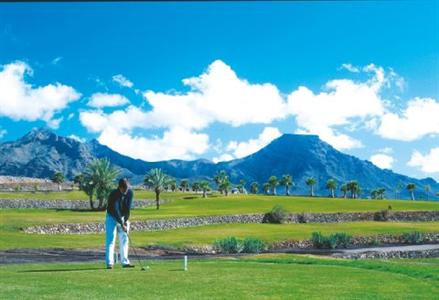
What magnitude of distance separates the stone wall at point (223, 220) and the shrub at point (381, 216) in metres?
0.57

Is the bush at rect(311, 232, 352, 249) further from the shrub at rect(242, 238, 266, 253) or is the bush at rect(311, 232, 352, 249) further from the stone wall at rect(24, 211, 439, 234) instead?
the stone wall at rect(24, 211, 439, 234)

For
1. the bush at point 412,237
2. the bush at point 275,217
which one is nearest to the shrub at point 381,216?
the bush at point 275,217

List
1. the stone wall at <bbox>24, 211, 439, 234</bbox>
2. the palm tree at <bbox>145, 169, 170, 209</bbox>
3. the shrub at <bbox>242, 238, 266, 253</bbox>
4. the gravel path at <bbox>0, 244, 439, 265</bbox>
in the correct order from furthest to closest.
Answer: the palm tree at <bbox>145, 169, 170, 209</bbox>, the stone wall at <bbox>24, 211, 439, 234</bbox>, the shrub at <bbox>242, 238, 266, 253</bbox>, the gravel path at <bbox>0, 244, 439, 265</bbox>

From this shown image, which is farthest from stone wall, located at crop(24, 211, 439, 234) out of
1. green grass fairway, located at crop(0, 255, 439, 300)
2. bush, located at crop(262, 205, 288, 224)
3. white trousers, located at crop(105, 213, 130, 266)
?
green grass fairway, located at crop(0, 255, 439, 300)

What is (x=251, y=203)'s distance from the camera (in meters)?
133

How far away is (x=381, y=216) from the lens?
110m

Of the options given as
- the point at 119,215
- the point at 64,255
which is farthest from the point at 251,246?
the point at 119,215

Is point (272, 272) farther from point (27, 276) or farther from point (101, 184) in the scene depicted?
point (101, 184)

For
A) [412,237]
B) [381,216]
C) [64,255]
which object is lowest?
[412,237]

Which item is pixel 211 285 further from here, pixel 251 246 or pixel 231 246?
pixel 251 246

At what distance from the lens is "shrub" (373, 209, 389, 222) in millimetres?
109606

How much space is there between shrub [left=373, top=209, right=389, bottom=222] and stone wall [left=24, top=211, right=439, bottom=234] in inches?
22.4

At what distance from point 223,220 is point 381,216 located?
3380 centimetres

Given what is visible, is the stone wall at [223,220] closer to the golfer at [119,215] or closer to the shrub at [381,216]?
the shrub at [381,216]
